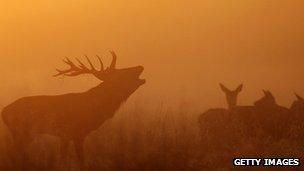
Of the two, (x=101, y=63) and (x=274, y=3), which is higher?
(x=274, y=3)

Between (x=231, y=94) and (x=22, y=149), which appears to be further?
(x=22, y=149)

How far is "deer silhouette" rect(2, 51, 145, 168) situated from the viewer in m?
2.22

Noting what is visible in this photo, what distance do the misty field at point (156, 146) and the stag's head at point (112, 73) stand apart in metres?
0.13

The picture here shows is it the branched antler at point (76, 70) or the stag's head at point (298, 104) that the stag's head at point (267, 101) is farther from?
the branched antler at point (76, 70)

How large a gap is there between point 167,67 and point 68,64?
0.56 meters

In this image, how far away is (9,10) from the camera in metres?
2.28

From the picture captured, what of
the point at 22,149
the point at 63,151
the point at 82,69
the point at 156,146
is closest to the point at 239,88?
the point at 156,146

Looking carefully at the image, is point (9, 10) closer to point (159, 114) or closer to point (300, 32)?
point (159, 114)

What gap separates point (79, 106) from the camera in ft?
7.32

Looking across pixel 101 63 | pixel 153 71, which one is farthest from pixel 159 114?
pixel 101 63

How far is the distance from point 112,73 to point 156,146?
480mm

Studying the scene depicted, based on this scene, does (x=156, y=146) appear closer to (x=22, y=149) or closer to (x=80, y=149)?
(x=80, y=149)

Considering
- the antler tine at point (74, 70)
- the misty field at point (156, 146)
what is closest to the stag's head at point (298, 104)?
the misty field at point (156, 146)

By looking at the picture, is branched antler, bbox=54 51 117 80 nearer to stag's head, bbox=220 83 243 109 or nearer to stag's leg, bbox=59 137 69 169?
stag's leg, bbox=59 137 69 169
